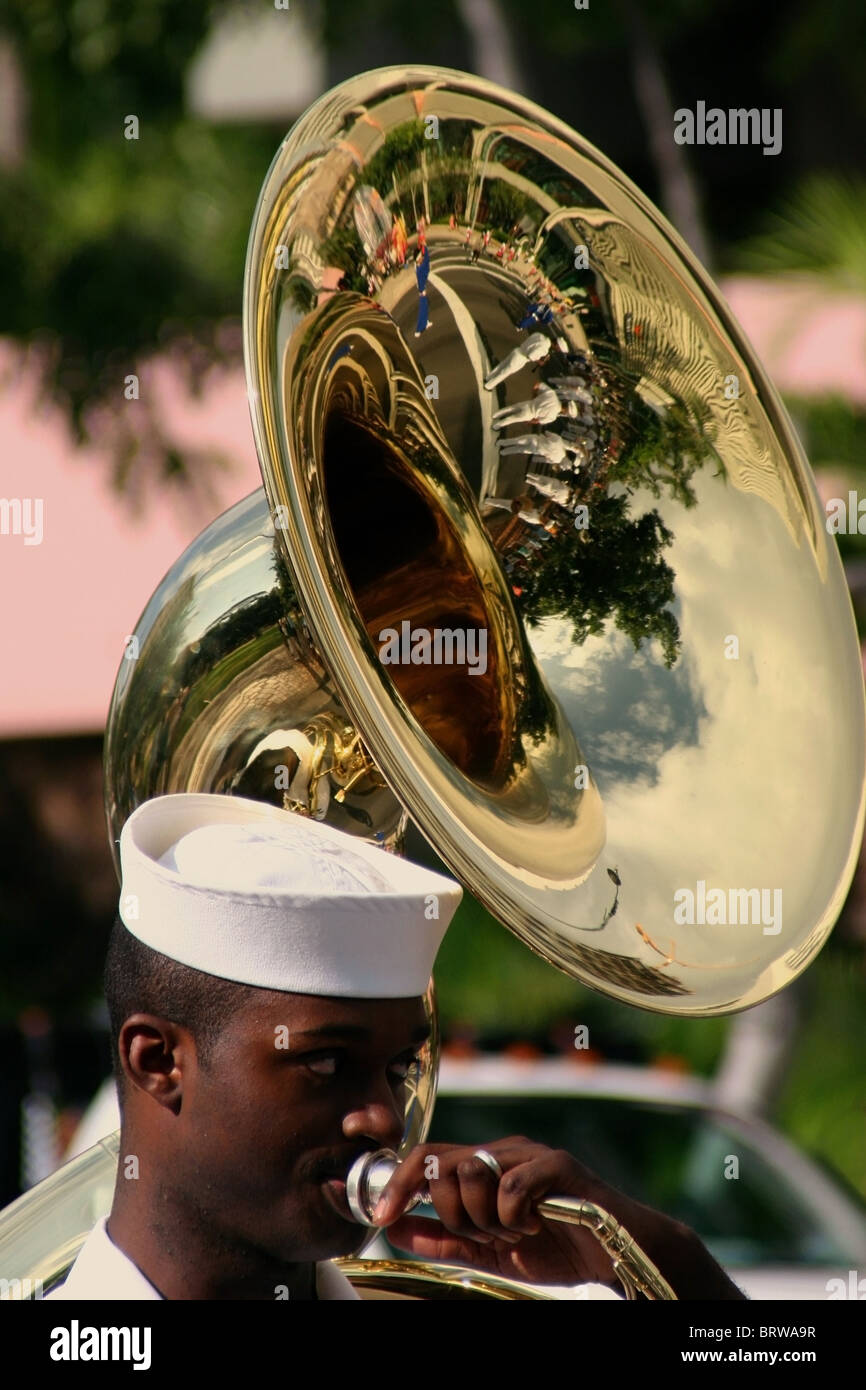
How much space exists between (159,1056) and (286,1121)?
0.13m

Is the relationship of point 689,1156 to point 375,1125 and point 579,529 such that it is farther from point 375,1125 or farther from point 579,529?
point 375,1125

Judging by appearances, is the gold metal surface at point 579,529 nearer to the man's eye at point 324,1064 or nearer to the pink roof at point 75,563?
the man's eye at point 324,1064

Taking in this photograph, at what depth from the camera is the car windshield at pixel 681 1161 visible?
427 cm

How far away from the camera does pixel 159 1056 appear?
146cm

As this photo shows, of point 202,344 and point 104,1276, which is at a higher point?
point 202,344

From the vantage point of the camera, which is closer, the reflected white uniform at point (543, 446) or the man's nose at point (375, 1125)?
the man's nose at point (375, 1125)

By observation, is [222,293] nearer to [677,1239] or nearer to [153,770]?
[153,770]

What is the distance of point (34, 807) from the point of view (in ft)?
26.6

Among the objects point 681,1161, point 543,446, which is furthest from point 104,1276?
point 681,1161

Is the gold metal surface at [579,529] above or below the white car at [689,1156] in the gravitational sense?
above

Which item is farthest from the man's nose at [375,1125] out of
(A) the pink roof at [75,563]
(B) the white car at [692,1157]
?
(A) the pink roof at [75,563]

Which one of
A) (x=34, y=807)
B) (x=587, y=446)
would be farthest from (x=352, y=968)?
(x=34, y=807)

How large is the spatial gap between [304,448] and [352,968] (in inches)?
21.1

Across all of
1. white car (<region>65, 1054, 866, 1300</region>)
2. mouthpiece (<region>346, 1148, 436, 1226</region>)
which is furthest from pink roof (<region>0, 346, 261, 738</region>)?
mouthpiece (<region>346, 1148, 436, 1226</region>)
